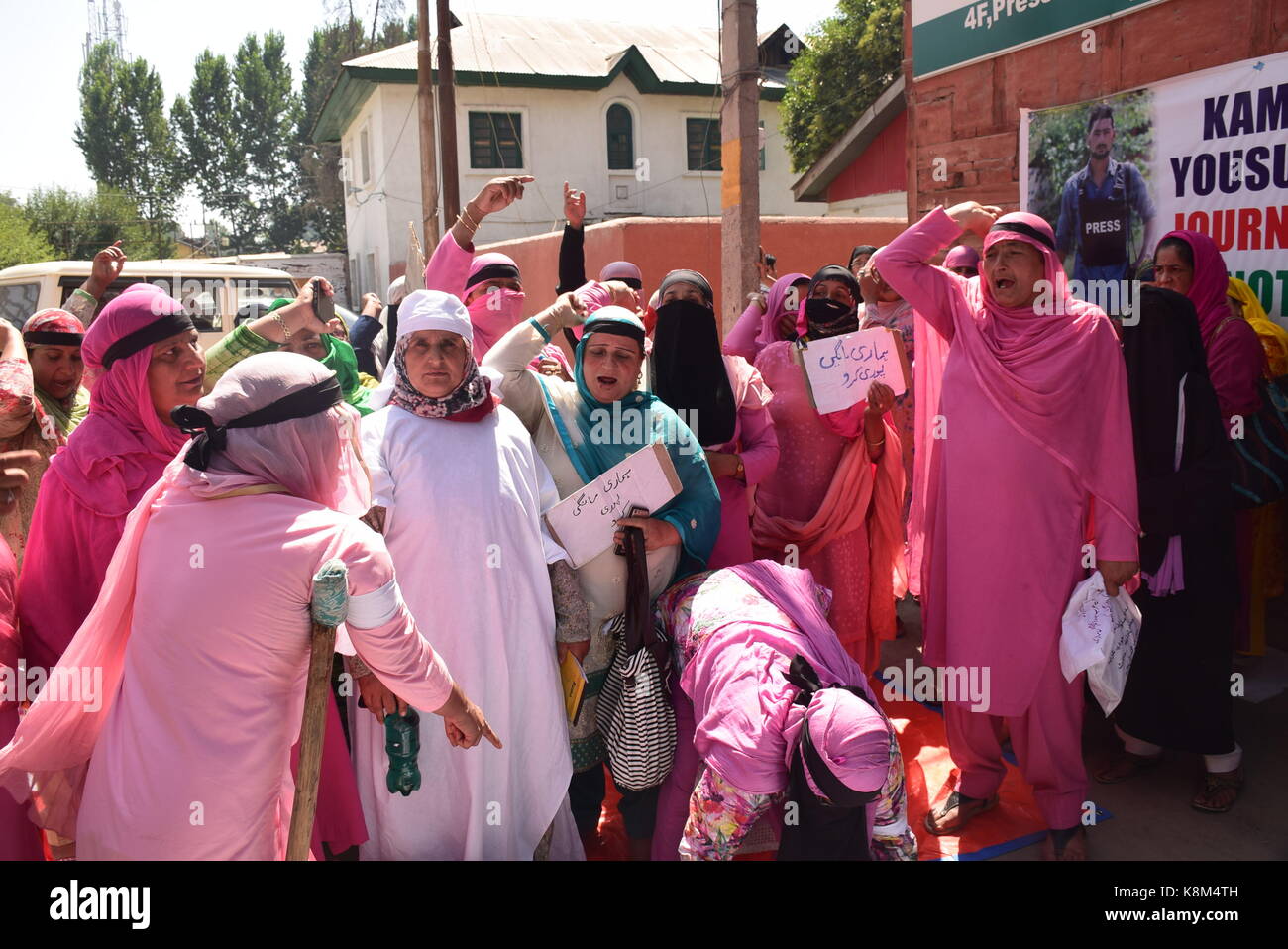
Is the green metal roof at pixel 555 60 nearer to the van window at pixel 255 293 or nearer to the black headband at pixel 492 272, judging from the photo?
the van window at pixel 255 293

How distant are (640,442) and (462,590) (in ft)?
2.35

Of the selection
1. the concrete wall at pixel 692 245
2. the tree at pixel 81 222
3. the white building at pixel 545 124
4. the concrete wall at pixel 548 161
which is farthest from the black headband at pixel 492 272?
the tree at pixel 81 222

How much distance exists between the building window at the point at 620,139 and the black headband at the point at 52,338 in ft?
62.3

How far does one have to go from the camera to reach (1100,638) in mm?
2893

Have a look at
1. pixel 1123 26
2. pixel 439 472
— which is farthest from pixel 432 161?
pixel 439 472

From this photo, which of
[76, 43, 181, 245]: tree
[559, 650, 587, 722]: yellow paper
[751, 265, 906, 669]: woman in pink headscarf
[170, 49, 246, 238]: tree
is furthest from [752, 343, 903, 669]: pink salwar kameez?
[170, 49, 246, 238]: tree

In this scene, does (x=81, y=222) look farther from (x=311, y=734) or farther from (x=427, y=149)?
(x=311, y=734)

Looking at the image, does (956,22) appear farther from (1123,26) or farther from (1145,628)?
(1145,628)

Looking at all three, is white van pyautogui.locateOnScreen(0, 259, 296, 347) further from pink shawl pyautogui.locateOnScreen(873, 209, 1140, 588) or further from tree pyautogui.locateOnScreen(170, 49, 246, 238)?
tree pyautogui.locateOnScreen(170, 49, 246, 238)

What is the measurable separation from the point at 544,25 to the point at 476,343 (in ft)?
68.2

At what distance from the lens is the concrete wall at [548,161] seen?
19906mm

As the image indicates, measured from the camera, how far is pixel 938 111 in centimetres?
529

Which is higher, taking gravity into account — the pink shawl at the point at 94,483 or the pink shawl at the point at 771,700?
the pink shawl at the point at 94,483

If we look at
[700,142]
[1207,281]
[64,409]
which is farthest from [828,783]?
[700,142]
